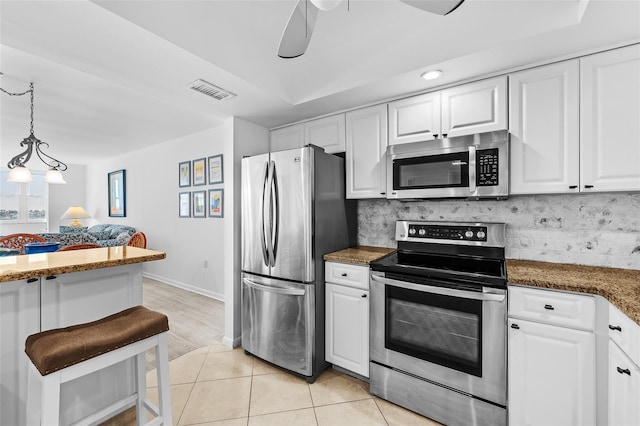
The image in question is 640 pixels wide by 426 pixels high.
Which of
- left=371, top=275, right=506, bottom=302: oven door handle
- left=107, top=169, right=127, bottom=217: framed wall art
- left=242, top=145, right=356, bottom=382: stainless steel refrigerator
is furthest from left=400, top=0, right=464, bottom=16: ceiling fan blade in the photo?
left=107, top=169, right=127, bottom=217: framed wall art

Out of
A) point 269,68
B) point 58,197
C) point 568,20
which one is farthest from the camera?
point 58,197

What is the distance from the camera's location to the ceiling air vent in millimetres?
2203

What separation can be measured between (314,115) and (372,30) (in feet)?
3.29

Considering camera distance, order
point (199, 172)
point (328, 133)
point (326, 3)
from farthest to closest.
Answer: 1. point (199, 172)
2. point (328, 133)
3. point (326, 3)

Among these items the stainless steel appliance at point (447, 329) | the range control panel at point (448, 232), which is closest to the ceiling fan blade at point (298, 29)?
the stainless steel appliance at point (447, 329)

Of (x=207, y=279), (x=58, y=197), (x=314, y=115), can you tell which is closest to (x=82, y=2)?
(x=314, y=115)

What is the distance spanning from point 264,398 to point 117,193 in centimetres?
624

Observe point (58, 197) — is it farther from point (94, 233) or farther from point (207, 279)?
point (207, 279)

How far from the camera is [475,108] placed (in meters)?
2.04

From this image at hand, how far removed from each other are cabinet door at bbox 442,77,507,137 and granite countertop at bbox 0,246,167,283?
2191mm

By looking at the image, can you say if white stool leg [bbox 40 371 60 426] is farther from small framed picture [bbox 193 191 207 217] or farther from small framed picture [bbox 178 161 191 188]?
small framed picture [bbox 178 161 191 188]

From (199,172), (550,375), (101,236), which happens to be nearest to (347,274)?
(550,375)

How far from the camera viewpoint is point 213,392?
2127 mm

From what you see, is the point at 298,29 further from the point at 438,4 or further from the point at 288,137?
the point at 288,137
